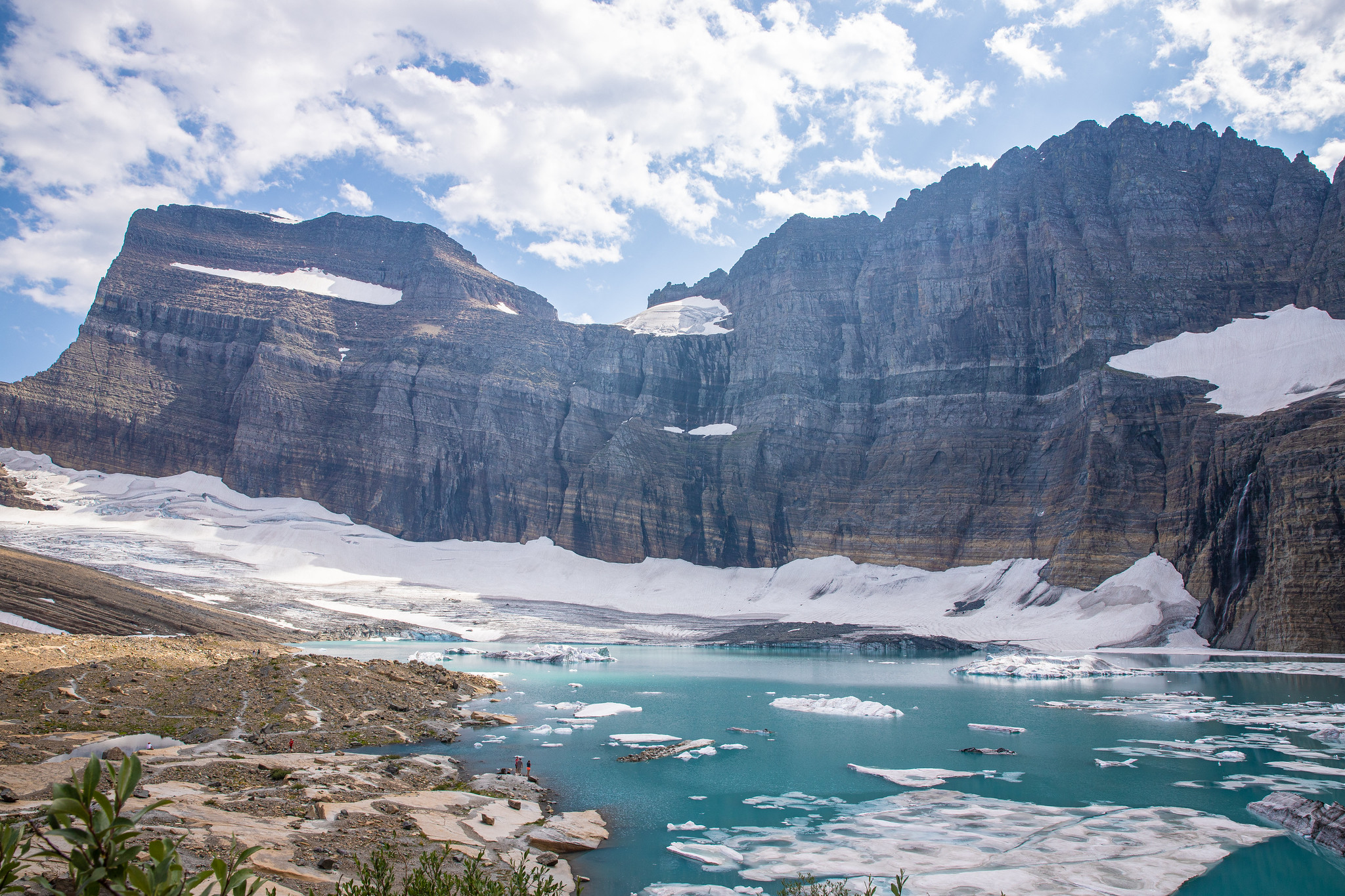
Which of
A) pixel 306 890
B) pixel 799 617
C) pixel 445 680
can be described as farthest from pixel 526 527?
pixel 306 890

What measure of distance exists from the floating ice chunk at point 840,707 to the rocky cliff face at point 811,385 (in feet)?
162

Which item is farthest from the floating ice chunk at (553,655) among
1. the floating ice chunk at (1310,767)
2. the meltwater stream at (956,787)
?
the floating ice chunk at (1310,767)

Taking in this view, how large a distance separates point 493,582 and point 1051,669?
7189 centimetres

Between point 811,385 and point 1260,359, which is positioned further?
point 811,385

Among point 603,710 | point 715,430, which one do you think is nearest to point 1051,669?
point 603,710

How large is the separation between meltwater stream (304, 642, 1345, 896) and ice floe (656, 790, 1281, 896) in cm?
6

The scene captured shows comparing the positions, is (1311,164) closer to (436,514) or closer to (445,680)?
(445,680)

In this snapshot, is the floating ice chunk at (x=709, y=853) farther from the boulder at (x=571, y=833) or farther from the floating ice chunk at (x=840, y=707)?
the floating ice chunk at (x=840, y=707)

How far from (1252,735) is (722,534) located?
281ft

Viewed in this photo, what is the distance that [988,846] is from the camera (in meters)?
15.1

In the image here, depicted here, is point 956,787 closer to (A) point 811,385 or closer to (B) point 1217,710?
(B) point 1217,710

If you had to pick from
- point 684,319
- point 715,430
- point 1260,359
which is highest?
point 684,319

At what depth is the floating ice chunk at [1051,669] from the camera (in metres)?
48.2

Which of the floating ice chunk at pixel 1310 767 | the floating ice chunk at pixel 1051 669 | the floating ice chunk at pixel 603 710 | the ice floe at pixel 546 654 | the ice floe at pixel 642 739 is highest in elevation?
the floating ice chunk at pixel 1310 767
